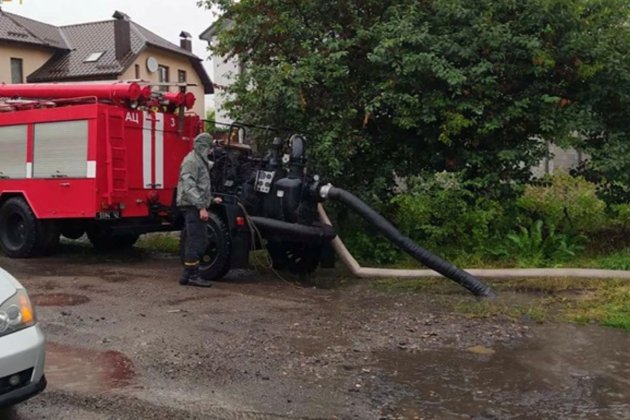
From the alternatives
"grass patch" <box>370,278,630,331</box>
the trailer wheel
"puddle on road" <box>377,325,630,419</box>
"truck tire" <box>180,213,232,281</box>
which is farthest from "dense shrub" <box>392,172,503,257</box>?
"puddle on road" <box>377,325,630,419</box>

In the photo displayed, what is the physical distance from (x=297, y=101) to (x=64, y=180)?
3421 millimetres

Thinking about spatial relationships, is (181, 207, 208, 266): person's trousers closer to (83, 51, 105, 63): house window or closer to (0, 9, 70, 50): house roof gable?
(0, 9, 70, 50): house roof gable

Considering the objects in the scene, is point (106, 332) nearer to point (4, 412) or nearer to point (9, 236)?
point (4, 412)

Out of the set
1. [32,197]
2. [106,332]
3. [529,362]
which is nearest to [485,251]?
[529,362]

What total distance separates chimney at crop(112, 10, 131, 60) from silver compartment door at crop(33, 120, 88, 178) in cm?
2932

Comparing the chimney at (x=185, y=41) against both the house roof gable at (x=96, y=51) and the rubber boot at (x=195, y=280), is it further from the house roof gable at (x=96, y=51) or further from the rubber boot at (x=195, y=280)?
the rubber boot at (x=195, y=280)

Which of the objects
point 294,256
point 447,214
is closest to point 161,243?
point 294,256

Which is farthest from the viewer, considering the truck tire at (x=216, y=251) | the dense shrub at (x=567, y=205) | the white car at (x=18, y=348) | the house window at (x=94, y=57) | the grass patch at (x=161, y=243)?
the house window at (x=94, y=57)

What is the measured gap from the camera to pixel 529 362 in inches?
217

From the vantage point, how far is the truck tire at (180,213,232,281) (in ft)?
28.2

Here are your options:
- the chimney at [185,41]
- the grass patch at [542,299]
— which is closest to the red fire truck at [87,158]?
the grass patch at [542,299]

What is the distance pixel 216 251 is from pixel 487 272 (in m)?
3.33

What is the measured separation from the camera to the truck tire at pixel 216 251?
861 centimetres

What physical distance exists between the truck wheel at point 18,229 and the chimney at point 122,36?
29.0m
